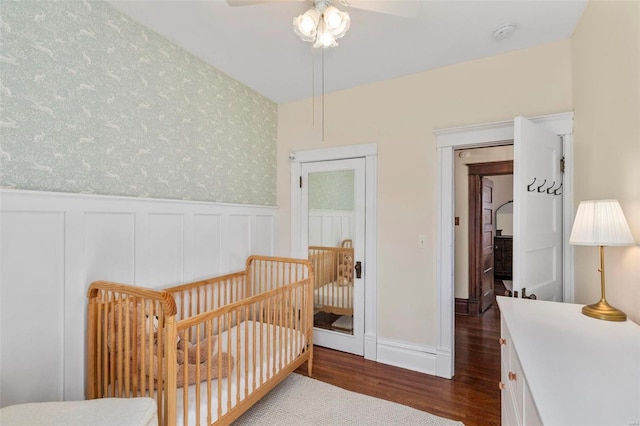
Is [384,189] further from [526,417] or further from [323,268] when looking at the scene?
[526,417]

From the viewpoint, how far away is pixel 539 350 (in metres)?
1.00

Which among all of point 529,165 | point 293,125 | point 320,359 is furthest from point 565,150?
point 320,359

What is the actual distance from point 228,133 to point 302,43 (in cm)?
101

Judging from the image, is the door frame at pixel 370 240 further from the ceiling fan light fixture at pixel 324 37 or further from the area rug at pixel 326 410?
the ceiling fan light fixture at pixel 324 37

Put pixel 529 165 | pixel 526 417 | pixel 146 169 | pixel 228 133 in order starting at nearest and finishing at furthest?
1. pixel 526 417
2. pixel 529 165
3. pixel 146 169
4. pixel 228 133

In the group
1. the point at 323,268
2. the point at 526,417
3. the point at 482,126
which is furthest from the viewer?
the point at 323,268

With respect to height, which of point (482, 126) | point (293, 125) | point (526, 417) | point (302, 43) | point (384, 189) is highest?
point (302, 43)

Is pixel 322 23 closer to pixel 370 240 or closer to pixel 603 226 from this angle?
pixel 603 226

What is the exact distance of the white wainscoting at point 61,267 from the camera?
1355 mm

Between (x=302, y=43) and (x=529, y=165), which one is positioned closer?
(x=529, y=165)

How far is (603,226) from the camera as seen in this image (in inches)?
50.6

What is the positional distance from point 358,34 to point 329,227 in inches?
67.7

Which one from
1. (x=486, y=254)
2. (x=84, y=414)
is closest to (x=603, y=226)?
(x=84, y=414)

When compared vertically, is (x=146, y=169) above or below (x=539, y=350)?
above
